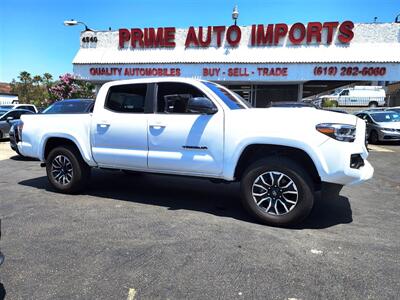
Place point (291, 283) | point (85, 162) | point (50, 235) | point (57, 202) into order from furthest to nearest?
point (85, 162) → point (57, 202) → point (50, 235) → point (291, 283)

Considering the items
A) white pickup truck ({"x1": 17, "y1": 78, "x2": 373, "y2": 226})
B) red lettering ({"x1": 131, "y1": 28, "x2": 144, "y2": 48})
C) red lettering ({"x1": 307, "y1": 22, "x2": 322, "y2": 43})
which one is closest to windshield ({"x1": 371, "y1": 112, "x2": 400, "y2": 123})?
red lettering ({"x1": 307, "y1": 22, "x2": 322, "y2": 43})

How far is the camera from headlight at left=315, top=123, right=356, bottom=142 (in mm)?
4414

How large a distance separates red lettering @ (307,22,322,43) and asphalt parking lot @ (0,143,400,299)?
15323 mm

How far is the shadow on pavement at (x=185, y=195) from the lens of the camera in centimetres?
526

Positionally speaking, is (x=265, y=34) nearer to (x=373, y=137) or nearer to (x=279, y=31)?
(x=279, y=31)

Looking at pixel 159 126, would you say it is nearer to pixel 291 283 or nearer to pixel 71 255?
pixel 71 255

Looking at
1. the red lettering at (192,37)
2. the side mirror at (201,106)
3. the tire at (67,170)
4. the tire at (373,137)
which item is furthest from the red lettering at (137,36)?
the side mirror at (201,106)

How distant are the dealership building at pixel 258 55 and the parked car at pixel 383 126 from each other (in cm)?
273

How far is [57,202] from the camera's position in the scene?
5.86m

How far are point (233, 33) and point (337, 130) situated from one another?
57.0 feet

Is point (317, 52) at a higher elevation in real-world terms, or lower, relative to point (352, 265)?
higher

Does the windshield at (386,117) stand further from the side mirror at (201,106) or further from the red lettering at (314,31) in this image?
the side mirror at (201,106)

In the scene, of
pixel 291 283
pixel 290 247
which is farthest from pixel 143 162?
pixel 291 283

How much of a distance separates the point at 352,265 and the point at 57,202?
4.34m
